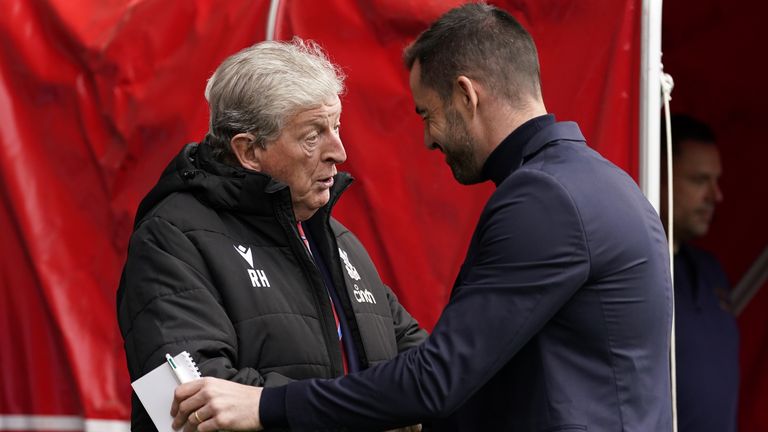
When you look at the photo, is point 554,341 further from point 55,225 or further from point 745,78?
point 745,78

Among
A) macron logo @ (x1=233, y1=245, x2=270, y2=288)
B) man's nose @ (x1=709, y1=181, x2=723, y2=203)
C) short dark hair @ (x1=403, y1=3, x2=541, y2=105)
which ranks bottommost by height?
man's nose @ (x1=709, y1=181, x2=723, y2=203)

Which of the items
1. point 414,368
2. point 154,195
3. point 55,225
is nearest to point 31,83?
point 55,225

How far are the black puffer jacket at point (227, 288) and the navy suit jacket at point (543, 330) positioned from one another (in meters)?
0.16

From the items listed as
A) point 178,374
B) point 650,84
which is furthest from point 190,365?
point 650,84

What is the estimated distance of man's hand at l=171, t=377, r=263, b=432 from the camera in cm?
231

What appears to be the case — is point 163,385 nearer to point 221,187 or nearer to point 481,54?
point 221,187

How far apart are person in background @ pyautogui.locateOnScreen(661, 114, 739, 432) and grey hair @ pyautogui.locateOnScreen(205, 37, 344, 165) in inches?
73.1

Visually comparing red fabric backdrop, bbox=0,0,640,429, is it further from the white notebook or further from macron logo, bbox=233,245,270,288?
the white notebook

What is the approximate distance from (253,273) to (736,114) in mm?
2640

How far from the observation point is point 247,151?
2637 millimetres

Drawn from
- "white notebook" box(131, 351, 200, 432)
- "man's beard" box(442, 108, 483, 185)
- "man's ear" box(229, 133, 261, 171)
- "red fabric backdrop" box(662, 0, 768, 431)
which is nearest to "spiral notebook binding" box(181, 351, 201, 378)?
"white notebook" box(131, 351, 200, 432)

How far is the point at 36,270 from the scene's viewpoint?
12.2 feet

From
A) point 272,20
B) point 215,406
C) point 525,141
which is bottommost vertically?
point 215,406

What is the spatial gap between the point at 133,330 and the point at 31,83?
157cm
